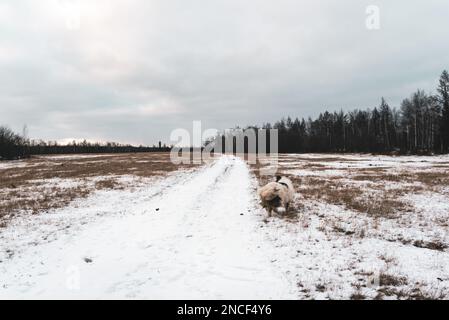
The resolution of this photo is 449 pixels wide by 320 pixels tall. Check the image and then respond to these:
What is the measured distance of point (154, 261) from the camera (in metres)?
8.44

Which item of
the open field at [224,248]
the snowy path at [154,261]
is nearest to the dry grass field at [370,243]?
the open field at [224,248]

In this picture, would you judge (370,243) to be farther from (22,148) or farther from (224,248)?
(22,148)

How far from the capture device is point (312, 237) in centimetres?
1046

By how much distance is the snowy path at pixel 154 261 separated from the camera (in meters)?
6.73

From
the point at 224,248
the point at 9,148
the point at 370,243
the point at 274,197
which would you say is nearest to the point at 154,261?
the point at 224,248

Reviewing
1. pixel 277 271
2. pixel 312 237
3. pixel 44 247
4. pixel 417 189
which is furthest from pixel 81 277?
pixel 417 189

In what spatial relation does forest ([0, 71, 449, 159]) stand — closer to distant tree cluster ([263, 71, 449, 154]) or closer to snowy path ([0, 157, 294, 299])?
distant tree cluster ([263, 71, 449, 154])

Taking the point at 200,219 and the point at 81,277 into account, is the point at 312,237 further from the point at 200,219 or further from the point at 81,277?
the point at 81,277

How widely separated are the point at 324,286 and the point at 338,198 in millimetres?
11696

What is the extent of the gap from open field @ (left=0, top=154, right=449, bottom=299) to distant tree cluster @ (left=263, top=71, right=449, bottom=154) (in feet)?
222

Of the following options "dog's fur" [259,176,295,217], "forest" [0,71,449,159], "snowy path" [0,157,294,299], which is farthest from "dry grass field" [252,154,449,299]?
"forest" [0,71,449,159]

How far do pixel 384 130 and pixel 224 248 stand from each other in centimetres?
11101

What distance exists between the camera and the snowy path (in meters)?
6.73
